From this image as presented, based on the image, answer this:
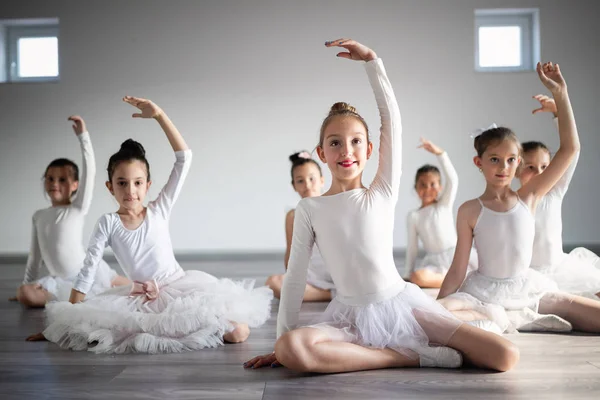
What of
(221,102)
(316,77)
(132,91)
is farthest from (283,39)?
(132,91)

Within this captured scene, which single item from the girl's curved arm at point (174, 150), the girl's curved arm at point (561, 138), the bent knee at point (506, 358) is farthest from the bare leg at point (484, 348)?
the girl's curved arm at point (174, 150)

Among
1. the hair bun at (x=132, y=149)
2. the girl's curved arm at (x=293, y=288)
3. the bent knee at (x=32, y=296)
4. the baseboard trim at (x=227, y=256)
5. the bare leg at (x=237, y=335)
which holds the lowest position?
the baseboard trim at (x=227, y=256)

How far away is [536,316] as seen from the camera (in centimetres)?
214

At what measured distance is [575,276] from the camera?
266 centimetres

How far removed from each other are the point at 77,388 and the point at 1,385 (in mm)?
220

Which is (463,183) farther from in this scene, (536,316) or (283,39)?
(536,316)

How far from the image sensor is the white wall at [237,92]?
5.51 m

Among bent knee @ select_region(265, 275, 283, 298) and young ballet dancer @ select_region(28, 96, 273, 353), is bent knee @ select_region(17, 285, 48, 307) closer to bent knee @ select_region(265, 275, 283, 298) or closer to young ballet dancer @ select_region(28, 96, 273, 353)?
young ballet dancer @ select_region(28, 96, 273, 353)

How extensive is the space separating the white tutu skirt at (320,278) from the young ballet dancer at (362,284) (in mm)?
1340

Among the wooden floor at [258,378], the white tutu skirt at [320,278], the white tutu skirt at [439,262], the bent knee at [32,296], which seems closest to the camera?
the wooden floor at [258,378]

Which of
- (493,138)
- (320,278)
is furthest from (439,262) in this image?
(493,138)

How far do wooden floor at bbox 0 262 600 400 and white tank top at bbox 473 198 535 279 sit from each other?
270 millimetres

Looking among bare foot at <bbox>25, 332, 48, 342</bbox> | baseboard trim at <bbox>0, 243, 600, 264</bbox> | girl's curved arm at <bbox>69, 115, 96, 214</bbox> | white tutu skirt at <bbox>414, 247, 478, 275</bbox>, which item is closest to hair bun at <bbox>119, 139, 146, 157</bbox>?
girl's curved arm at <bbox>69, 115, 96, 214</bbox>

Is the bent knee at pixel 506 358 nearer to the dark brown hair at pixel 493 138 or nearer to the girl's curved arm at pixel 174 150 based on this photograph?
the dark brown hair at pixel 493 138
